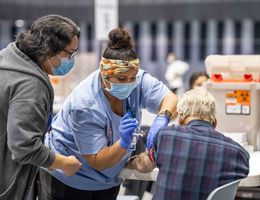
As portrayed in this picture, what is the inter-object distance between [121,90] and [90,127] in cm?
21

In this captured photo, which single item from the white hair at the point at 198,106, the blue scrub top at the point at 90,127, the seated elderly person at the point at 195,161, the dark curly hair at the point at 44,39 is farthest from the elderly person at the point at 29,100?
the white hair at the point at 198,106

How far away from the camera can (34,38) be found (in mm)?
1758

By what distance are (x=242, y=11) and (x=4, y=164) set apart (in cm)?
1005

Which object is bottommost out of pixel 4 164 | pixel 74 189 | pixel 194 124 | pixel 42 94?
pixel 74 189

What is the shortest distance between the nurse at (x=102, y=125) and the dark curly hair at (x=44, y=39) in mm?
272

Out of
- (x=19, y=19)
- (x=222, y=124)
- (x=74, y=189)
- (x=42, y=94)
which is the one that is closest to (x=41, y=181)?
(x=74, y=189)

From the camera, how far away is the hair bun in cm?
200

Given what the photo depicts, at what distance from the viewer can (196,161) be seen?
5.76 feet

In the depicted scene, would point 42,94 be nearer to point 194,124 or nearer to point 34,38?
point 34,38

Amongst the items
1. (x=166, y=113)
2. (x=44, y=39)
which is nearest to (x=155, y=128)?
(x=166, y=113)

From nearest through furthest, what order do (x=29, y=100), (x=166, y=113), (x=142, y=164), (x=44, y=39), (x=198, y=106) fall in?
(x=29, y=100), (x=44, y=39), (x=198, y=106), (x=142, y=164), (x=166, y=113)

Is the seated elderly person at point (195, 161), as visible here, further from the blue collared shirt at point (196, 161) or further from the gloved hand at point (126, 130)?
the gloved hand at point (126, 130)

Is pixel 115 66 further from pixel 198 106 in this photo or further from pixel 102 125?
pixel 198 106

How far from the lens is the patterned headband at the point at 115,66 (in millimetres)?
1982
